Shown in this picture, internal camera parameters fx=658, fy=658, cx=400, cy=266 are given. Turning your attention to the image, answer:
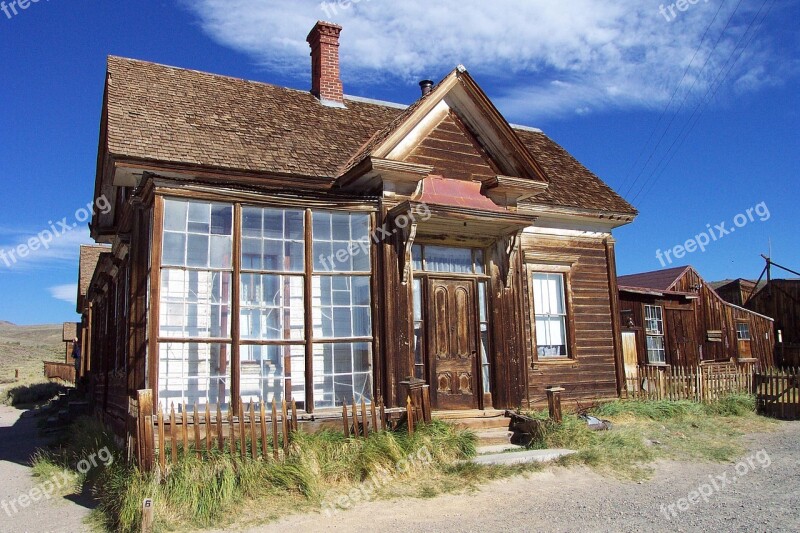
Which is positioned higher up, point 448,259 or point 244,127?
point 244,127

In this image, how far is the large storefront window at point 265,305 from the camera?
9062 millimetres

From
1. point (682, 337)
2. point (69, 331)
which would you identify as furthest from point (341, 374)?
point (69, 331)

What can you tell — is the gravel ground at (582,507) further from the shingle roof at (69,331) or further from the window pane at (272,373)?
the shingle roof at (69,331)

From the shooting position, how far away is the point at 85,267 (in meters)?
25.7

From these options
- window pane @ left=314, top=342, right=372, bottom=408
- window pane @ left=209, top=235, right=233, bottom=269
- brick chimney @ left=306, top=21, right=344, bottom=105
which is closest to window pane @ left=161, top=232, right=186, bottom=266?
window pane @ left=209, top=235, right=233, bottom=269

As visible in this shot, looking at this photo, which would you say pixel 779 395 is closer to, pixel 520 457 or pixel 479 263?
pixel 479 263

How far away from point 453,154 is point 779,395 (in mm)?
9004

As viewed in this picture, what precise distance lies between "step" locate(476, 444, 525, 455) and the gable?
4600 millimetres

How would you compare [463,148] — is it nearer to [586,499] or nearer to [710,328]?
[586,499]

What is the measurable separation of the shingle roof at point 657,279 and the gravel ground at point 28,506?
56.0ft

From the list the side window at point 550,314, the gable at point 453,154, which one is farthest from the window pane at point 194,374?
the side window at point 550,314

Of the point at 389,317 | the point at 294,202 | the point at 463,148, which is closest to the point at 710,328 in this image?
the point at 463,148

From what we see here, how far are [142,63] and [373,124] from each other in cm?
481

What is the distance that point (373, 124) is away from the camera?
14016 millimetres
